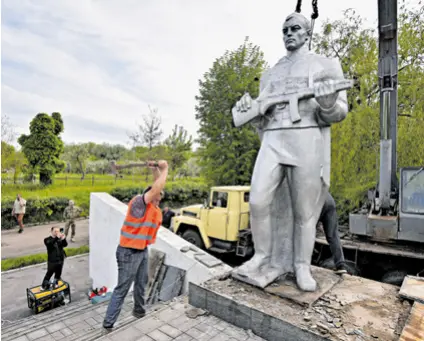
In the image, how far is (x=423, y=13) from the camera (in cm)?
726

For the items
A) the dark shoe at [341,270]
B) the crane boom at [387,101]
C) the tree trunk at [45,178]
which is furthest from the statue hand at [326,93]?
the tree trunk at [45,178]

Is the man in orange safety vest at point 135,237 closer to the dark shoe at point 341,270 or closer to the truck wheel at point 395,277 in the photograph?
the dark shoe at point 341,270

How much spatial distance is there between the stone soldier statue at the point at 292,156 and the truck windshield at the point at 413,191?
11.0 feet

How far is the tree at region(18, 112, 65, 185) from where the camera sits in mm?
16719

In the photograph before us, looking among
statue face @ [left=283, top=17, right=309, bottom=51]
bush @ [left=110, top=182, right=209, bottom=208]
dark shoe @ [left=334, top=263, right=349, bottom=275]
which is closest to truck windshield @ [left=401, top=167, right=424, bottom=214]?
dark shoe @ [left=334, top=263, right=349, bottom=275]

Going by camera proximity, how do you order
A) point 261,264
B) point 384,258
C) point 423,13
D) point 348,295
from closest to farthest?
point 348,295 < point 261,264 < point 384,258 < point 423,13

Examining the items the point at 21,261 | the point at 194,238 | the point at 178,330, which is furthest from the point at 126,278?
the point at 21,261

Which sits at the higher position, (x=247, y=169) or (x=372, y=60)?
(x=372, y=60)

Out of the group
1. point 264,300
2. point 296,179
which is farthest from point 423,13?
point 264,300

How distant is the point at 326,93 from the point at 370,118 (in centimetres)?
632

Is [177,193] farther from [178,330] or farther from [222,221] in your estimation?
[178,330]

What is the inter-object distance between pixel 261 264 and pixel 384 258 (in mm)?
3848

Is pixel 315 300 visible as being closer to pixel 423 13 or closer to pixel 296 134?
pixel 296 134

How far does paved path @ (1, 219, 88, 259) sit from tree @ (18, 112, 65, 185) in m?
5.58
